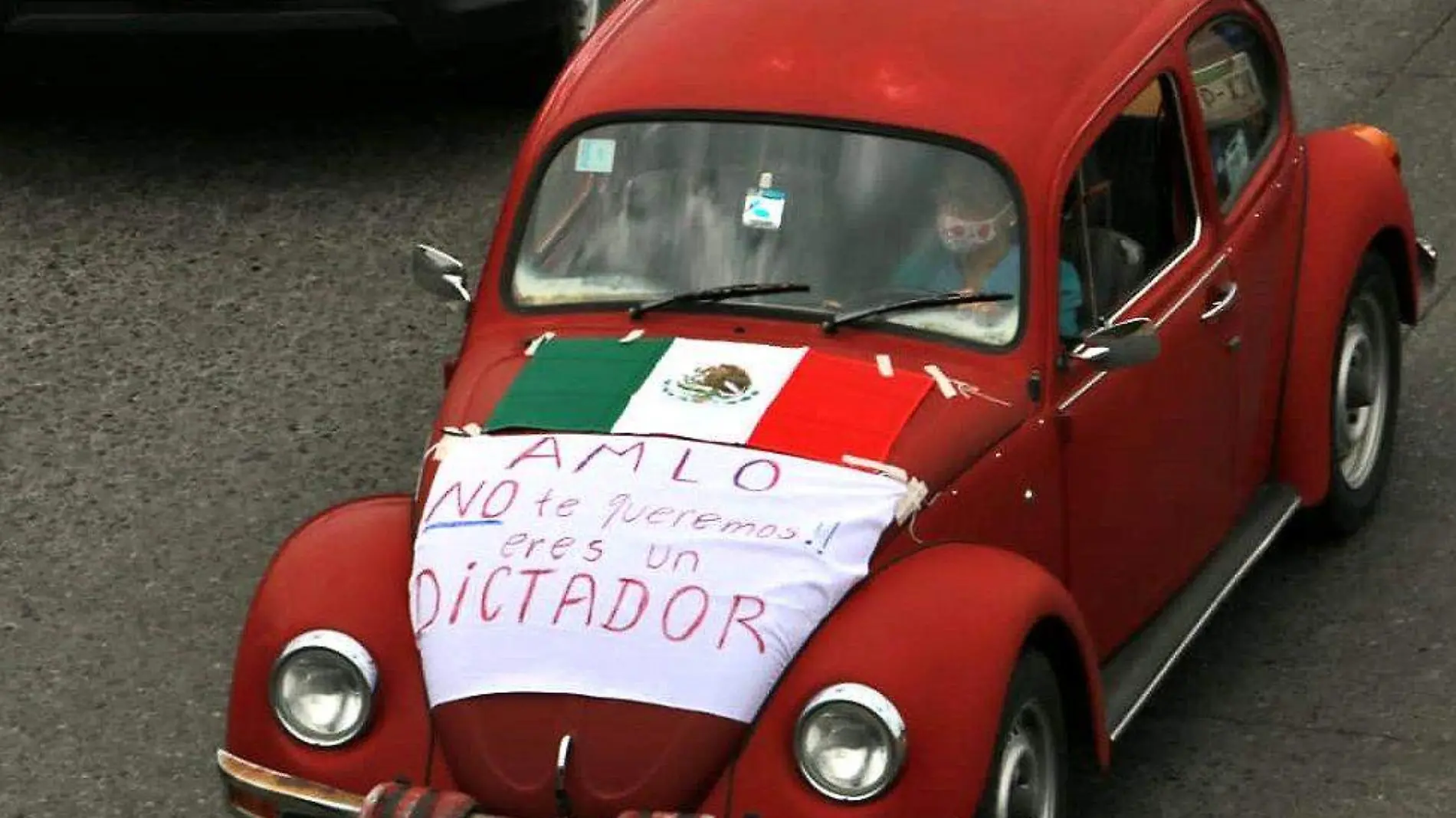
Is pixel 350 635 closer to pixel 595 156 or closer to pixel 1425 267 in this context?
pixel 595 156

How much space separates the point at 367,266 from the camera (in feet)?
34.0

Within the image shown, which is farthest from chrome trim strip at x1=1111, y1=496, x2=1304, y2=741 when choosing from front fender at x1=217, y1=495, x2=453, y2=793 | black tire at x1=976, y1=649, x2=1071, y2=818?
front fender at x1=217, y1=495, x2=453, y2=793

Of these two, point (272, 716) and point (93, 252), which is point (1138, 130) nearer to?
point (272, 716)

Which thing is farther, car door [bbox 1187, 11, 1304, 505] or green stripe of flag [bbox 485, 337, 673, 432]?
car door [bbox 1187, 11, 1304, 505]

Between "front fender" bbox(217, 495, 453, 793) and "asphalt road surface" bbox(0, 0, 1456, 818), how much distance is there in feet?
3.21

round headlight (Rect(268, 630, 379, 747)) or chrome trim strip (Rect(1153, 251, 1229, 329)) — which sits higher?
chrome trim strip (Rect(1153, 251, 1229, 329))

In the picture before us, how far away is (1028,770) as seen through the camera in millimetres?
6254

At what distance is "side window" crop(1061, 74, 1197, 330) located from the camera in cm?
704

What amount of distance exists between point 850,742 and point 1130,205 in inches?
78.1

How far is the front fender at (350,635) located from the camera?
6074mm

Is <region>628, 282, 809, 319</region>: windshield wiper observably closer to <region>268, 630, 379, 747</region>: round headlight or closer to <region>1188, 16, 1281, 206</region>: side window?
<region>268, 630, 379, 747</region>: round headlight

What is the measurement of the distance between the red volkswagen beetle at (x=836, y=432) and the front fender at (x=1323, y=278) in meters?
0.01

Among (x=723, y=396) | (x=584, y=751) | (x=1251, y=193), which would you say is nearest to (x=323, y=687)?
(x=584, y=751)

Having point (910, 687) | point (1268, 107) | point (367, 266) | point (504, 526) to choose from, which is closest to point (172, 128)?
point (367, 266)
